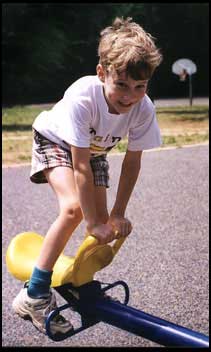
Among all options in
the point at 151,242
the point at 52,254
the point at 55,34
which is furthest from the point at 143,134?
the point at 55,34

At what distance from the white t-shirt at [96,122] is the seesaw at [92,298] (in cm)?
22

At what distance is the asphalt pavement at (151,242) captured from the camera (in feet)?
14.4

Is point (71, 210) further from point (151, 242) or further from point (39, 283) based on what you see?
point (151, 242)

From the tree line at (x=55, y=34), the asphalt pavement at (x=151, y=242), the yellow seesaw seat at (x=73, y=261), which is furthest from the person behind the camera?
the tree line at (x=55, y=34)

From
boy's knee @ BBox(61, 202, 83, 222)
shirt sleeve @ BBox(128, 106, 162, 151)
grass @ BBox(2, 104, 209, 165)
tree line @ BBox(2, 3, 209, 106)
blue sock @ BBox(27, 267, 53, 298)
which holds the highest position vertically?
shirt sleeve @ BBox(128, 106, 162, 151)

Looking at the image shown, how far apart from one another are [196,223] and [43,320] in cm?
397

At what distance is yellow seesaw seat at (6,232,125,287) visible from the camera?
1.42 meters

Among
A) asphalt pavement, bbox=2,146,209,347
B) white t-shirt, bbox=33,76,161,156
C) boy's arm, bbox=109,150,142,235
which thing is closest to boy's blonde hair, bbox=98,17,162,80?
white t-shirt, bbox=33,76,161,156

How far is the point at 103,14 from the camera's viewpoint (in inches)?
388

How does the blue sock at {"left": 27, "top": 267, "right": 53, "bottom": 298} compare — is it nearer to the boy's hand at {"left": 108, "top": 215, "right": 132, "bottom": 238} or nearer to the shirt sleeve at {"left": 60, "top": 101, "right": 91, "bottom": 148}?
the boy's hand at {"left": 108, "top": 215, "right": 132, "bottom": 238}

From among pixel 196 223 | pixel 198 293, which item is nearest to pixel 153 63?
pixel 198 293

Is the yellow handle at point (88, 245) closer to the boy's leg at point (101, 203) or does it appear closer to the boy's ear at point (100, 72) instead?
the boy's leg at point (101, 203)

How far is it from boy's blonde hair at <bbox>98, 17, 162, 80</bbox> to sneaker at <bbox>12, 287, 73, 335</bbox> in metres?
0.57

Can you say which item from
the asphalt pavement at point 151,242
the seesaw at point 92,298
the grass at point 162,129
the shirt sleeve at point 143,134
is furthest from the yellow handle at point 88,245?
the grass at point 162,129
